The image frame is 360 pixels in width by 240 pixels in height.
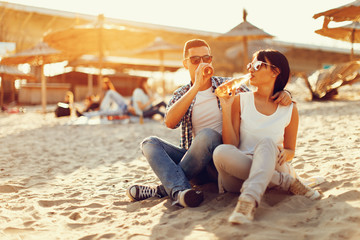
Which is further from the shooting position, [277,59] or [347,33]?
[347,33]

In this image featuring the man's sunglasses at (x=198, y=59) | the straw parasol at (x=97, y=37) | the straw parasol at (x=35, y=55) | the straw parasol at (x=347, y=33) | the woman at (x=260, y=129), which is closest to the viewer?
the woman at (x=260, y=129)

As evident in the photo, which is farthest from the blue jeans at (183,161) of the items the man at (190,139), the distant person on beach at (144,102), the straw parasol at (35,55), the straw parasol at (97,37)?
the straw parasol at (35,55)

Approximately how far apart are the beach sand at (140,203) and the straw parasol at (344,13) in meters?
1.75

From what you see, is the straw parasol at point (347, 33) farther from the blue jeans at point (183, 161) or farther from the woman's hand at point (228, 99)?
the blue jeans at point (183, 161)

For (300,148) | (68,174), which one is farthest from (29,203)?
(300,148)

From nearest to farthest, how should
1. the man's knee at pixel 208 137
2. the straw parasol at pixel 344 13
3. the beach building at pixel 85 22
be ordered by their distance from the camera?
the man's knee at pixel 208 137, the straw parasol at pixel 344 13, the beach building at pixel 85 22

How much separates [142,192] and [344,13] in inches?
185

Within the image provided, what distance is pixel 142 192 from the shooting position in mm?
2676

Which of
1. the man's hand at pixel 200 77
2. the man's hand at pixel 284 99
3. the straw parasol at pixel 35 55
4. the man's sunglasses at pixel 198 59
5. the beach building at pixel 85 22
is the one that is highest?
the beach building at pixel 85 22

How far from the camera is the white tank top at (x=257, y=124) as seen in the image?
7.36ft

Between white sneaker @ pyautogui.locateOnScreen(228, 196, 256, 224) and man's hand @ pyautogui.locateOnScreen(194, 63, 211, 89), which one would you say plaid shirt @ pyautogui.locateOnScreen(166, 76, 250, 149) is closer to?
man's hand @ pyautogui.locateOnScreen(194, 63, 211, 89)

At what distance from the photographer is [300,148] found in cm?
406

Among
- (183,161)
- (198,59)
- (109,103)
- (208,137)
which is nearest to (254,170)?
(208,137)

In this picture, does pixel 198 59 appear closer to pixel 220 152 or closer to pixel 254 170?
pixel 220 152
